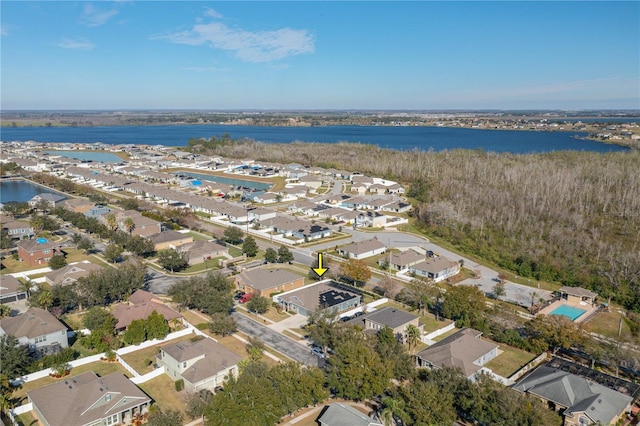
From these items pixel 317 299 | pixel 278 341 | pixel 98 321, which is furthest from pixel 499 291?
pixel 98 321

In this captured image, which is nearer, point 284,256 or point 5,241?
point 284,256

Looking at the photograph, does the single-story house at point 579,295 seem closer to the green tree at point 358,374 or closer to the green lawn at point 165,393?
the green tree at point 358,374

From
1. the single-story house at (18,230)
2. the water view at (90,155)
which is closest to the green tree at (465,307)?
the single-story house at (18,230)

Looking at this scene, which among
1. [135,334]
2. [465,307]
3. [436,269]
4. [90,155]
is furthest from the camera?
[90,155]

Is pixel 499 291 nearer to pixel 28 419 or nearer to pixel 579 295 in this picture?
pixel 579 295

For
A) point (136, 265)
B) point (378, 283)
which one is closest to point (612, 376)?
point (378, 283)

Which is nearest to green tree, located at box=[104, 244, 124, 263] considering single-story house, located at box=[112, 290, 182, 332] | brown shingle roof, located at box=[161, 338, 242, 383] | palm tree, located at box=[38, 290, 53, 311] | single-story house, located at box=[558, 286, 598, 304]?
palm tree, located at box=[38, 290, 53, 311]

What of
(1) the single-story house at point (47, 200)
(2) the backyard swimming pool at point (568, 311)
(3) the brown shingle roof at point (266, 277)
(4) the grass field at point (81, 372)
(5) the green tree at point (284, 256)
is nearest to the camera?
(4) the grass field at point (81, 372)
